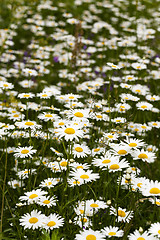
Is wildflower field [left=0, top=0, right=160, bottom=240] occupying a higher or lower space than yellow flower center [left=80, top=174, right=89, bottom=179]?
lower

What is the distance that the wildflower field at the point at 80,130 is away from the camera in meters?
1.95

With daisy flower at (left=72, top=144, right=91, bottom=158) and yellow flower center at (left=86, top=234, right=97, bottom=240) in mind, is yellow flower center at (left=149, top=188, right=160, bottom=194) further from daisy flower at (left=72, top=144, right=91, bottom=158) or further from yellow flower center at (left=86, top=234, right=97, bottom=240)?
daisy flower at (left=72, top=144, right=91, bottom=158)

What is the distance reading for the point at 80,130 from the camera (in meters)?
2.01

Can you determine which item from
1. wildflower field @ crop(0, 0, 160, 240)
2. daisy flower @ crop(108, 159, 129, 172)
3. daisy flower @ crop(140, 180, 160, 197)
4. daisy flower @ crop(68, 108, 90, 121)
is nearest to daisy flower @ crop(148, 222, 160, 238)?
wildflower field @ crop(0, 0, 160, 240)

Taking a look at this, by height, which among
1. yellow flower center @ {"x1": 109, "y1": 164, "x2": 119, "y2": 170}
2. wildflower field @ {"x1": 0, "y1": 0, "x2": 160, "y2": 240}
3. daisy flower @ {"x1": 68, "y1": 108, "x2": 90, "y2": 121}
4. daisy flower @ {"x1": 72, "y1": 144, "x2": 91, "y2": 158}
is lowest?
wildflower field @ {"x1": 0, "y1": 0, "x2": 160, "y2": 240}

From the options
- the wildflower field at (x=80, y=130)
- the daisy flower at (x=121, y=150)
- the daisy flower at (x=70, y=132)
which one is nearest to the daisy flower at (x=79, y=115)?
the wildflower field at (x=80, y=130)

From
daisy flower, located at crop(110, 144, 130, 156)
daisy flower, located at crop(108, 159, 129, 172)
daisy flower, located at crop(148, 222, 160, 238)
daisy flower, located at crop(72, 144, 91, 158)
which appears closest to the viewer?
daisy flower, located at crop(148, 222, 160, 238)

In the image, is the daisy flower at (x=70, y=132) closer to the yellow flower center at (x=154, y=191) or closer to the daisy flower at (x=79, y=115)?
the daisy flower at (x=79, y=115)

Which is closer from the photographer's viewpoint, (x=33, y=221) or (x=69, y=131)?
(x=33, y=221)

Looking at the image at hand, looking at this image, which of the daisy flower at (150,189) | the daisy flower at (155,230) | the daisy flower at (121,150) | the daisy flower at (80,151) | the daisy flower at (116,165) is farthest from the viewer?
the daisy flower at (80,151)

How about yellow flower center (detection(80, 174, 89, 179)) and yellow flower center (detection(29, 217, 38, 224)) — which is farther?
yellow flower center (detection(80, 174, 89, 179))

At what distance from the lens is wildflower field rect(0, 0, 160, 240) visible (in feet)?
6.39

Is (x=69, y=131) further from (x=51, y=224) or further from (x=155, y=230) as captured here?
(x=155, y=230)

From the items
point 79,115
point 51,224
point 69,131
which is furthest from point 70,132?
point 51,224
